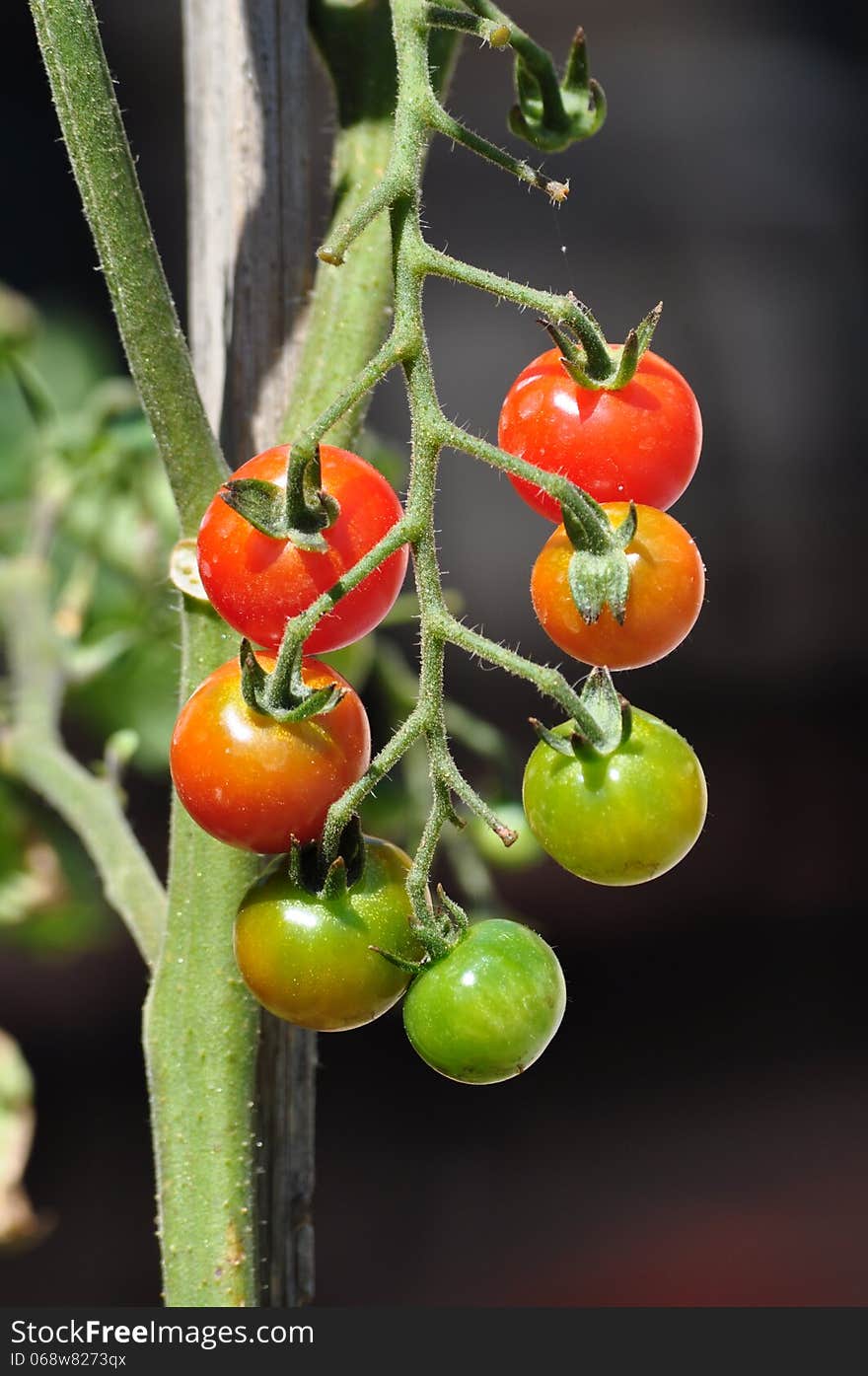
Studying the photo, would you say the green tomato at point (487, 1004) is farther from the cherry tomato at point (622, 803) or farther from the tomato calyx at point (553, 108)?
the tomato calyx at point (553, 108)

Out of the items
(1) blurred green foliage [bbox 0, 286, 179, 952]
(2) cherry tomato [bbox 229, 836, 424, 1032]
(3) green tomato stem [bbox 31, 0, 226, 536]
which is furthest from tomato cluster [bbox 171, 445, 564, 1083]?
(1) blurred green foliage [bbox 0, 286, 179, 952]

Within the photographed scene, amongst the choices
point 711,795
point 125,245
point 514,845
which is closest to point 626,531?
point 125,245

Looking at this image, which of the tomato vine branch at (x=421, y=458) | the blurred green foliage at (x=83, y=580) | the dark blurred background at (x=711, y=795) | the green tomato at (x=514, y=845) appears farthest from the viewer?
the dark blurred background at (x=711, y=795)

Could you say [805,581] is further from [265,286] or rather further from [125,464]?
[265,286]

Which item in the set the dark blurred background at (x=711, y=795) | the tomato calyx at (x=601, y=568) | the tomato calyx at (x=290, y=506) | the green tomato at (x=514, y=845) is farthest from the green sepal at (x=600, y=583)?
the dark blurred background at (x=711, y=795)

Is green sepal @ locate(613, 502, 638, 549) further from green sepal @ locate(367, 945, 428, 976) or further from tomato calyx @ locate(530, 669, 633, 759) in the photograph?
green sepal @ locate(367, 945, 428, 976)

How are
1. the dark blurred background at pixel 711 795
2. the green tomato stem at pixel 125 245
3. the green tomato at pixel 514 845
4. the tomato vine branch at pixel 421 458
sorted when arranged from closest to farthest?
the tomato vine branch at pixel 421 458 < the green tomato stem at pixel 125 245 < the green tomato at pixel 514 845 < the dark blurred background at pixel 711 795

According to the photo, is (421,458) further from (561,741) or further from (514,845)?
(514,845)

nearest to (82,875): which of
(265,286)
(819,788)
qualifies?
(265,286)
